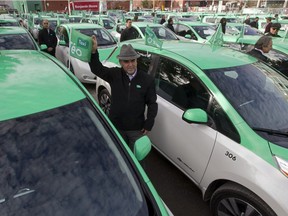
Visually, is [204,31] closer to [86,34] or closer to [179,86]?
[86,34]

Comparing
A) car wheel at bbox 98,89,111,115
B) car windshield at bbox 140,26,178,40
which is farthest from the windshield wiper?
car windshield at bbox 140,26,178,40

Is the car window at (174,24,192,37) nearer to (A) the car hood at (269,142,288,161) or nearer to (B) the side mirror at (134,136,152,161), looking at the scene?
(A) the car hood at (269,142,288,161)

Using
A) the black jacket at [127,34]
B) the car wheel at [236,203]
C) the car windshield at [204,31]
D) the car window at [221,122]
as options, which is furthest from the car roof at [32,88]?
the car windshield at [204,31]

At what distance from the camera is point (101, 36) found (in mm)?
7941

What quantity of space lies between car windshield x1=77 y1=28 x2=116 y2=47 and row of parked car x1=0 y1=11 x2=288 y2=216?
4447mm

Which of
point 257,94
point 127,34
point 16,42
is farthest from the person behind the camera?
point 127,34

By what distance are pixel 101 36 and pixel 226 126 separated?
6477mm

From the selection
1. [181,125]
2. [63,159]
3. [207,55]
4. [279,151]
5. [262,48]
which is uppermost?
[207,55]

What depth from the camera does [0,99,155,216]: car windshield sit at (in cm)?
143

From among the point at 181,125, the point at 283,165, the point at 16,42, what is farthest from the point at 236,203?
the point at 16,42

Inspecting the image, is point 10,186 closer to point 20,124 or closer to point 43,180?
point 43,180

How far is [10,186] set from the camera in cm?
146

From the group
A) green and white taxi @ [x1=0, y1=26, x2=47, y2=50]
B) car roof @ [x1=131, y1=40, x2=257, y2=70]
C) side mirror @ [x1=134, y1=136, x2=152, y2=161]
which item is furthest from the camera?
green and white taxi @ [x1=0, y1=26, x2=47, y2=50]

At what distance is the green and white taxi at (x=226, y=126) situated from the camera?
207 centimetres
